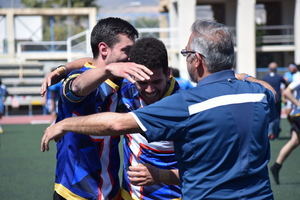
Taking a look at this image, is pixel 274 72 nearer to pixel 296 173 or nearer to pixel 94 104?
pixel 296 173

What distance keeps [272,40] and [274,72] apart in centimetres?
2120

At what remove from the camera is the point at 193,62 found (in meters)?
3.52

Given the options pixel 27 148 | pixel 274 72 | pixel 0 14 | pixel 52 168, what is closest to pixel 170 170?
pixel 52 168

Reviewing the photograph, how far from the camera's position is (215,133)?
3.40 metres

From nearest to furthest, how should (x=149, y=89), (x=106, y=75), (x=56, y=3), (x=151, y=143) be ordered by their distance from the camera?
(x=106, y=75), (x=149, y=89), (x=151, y=143), (x=56, y=3)

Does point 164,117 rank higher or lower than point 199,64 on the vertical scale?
lower

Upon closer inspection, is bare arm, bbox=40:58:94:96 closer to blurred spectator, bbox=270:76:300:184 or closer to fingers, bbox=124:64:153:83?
fingers, bbox=124:64:153:83

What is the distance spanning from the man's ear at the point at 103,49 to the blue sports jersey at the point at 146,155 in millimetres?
303

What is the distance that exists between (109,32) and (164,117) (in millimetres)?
1135

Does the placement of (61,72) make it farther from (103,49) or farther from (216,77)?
(216,77)

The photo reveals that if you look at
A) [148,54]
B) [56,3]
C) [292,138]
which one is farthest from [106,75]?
[56,3]

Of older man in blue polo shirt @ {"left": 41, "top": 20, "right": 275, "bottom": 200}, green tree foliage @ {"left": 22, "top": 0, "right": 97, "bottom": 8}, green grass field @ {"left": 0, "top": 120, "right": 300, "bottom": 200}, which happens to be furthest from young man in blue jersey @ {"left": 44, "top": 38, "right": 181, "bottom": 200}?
green tree foliage @ {"left": 22, "top": 0, "right": 97, "bottom": 8}

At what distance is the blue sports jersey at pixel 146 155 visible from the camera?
442 cm

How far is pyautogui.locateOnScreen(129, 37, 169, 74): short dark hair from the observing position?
407 centimetres
